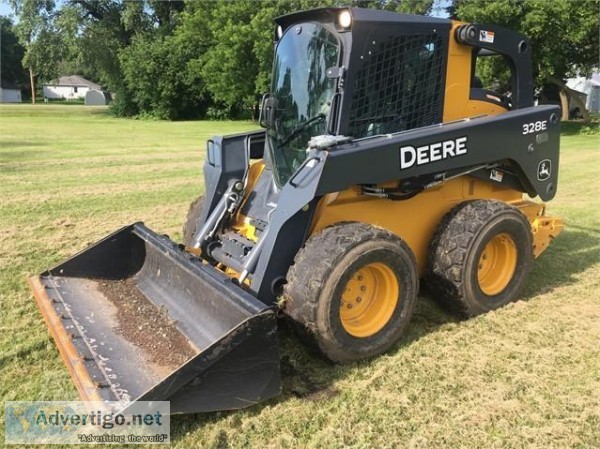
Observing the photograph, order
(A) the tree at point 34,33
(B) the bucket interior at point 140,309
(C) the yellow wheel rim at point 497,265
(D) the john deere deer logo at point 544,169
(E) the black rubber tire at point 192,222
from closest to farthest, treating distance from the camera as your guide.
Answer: (B) the bucket interior at point 140,309, (C) the yellow wheel rim at point 497,265, (D) the john deere deer logo at point 544,169, (E) the black rubber tire at point 192,222, (A) the tree at point 34,33

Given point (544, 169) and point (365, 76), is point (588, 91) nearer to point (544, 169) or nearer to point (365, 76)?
point (544, 169)

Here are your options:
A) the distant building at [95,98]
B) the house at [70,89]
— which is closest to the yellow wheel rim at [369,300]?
the distant building at [95,98]

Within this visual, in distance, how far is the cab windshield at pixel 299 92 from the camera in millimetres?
3787

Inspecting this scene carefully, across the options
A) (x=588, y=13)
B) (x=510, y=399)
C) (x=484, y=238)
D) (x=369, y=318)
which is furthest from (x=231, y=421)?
(x=588, y=13)

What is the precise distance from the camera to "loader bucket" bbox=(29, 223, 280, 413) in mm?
2748

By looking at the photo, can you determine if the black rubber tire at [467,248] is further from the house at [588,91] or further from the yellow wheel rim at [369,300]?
the house at [588,91]

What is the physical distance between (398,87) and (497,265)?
5.11 ft

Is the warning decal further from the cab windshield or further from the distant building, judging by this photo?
the distant building

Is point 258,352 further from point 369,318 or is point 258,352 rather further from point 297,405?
point 369,318

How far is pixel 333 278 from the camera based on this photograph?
3158mm

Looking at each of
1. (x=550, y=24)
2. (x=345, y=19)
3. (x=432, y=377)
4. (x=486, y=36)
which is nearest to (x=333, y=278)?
(x=432, y=377)

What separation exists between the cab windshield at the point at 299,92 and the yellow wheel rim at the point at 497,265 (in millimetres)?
1552

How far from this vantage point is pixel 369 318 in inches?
139

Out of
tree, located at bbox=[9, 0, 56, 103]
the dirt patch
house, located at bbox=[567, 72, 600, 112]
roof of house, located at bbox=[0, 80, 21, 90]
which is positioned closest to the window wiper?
the dirt patch
